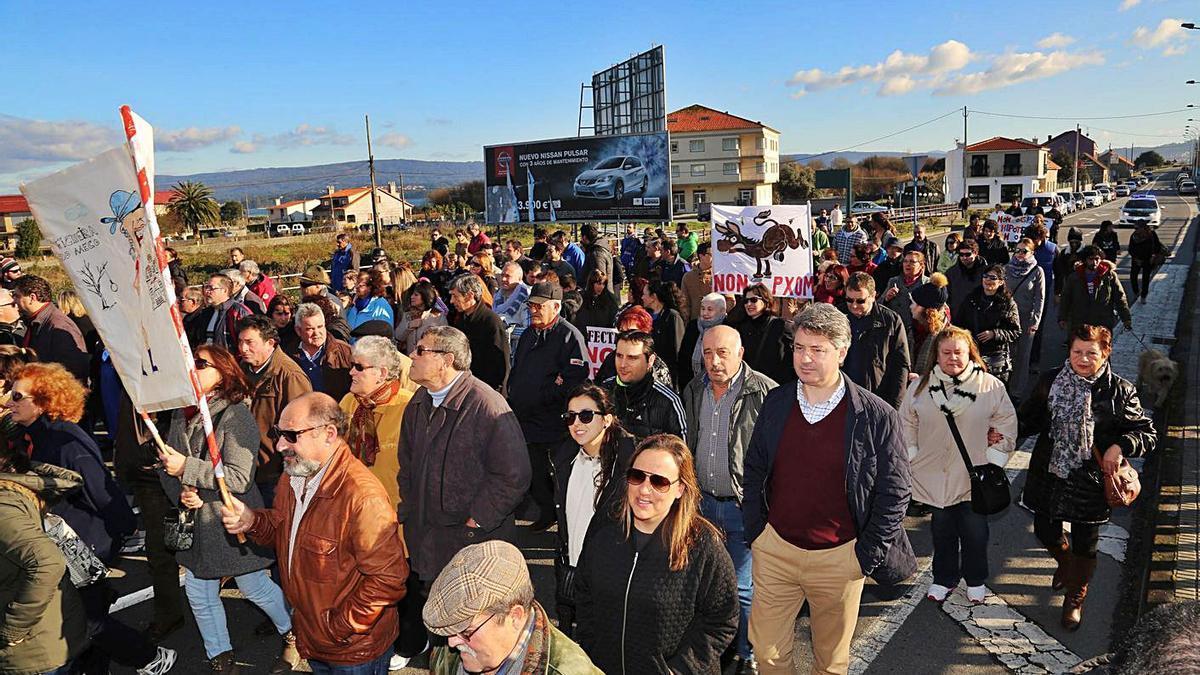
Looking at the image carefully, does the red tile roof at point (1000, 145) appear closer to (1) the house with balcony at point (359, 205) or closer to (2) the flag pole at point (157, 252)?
(1) the house with balcony at point (359, 205)

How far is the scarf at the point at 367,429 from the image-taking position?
4273 millimetres

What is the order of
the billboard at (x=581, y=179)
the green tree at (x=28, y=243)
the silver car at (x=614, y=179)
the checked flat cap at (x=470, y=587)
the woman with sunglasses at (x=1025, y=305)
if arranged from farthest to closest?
the green tree at (x=28, y=243)
the silver car at (x=614, y=179)
the billboard at (x=581, y=179)
the woman with sunglasses at (x=1025, y=305)
the checked flat cap at (x=470, y=587)

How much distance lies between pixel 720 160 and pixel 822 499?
69420 mm

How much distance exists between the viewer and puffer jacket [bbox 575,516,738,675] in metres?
2.79

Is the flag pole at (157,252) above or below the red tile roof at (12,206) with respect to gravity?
below

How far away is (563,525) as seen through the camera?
12.3ft

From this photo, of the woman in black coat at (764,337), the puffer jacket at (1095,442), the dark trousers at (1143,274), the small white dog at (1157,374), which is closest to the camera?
the puffer jacket at (1095,442)

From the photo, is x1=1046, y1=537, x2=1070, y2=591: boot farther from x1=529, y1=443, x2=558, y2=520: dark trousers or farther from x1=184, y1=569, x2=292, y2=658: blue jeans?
x1=184, y1=569, x2=292, y2=658: blue jeans

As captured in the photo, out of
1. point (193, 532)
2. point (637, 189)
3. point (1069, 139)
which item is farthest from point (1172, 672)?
point (1069, 139)

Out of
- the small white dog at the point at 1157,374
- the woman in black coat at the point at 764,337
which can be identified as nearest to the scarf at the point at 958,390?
the woman in black coat at the point at 764,337

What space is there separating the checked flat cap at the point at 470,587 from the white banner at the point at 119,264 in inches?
69.3

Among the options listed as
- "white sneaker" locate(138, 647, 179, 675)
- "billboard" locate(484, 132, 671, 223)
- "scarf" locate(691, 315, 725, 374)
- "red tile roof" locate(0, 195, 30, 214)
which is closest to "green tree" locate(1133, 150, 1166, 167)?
"billboard" locate(484, 132, 671, 223)

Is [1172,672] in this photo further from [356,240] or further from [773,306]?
[356,240]

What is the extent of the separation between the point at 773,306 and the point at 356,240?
40175mm
